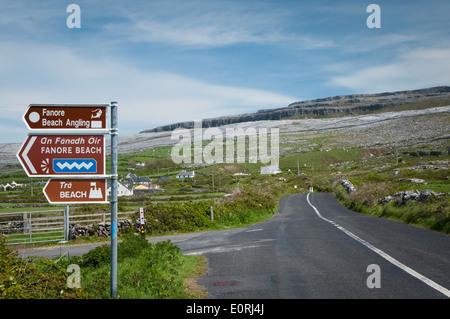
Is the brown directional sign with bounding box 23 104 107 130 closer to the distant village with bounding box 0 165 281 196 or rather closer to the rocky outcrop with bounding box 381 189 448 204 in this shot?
the rocky outcrop with bounding box 381 189 448 204

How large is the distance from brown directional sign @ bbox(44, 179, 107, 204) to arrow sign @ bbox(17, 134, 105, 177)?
0.12m

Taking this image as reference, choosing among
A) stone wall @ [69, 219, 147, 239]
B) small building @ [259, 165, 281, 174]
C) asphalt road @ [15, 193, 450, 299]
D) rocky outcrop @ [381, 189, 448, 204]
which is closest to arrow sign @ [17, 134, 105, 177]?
asphalt road @ [15, 193, 450, 299]

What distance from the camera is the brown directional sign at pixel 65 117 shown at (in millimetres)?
6039

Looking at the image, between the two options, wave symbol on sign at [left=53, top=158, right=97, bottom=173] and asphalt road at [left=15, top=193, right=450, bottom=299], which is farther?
asphalt road at [left=15, top=193, right=450, bottom=299]

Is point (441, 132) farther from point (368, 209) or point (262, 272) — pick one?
point (262, 272)

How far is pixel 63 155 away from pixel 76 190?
57 cm

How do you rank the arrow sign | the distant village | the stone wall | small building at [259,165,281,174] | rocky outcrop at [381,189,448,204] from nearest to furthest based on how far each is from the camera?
1. the arrow sign
2. rocky outcrop at [381,189,448,204]
3. the stone wall
4. the distant village
5. small building at [259,165,281,174]

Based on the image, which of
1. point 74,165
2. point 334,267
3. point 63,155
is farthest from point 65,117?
point 334,267

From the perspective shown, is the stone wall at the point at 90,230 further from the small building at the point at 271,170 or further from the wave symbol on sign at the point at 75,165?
the small building at the point at 271,170

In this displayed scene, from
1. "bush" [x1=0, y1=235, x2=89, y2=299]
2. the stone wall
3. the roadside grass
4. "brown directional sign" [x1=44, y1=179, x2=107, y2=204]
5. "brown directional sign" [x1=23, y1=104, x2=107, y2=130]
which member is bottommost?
the stone wall

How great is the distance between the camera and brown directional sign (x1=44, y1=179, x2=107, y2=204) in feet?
19.8
